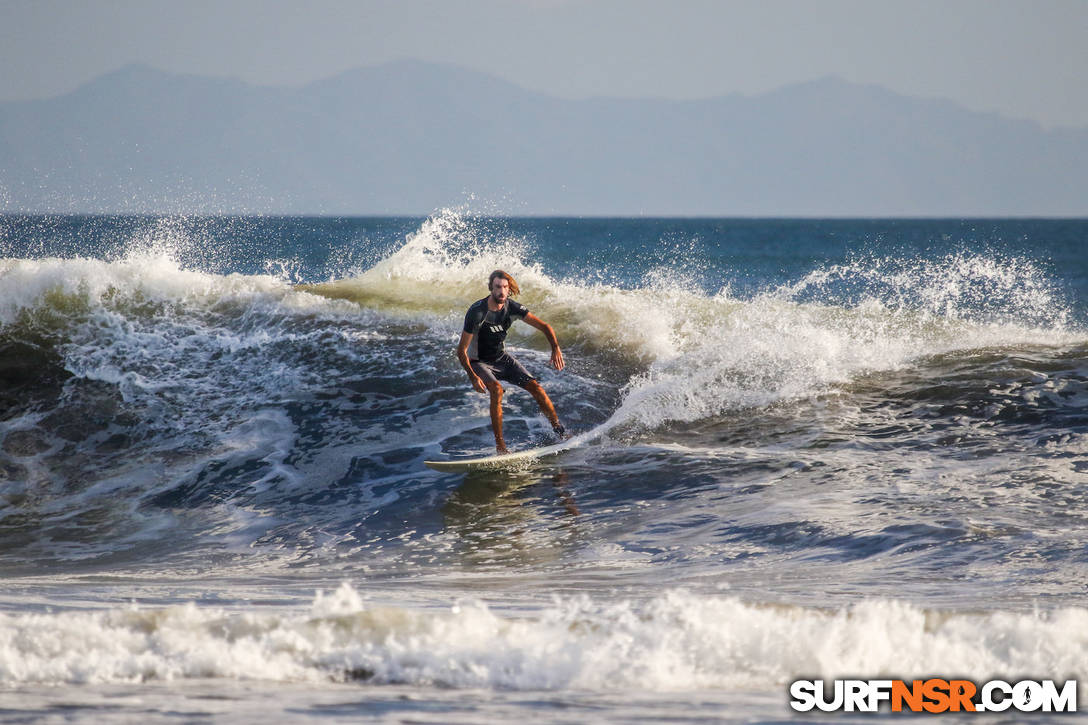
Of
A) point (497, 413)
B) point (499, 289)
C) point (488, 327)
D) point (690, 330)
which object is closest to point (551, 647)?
point (497, 413)

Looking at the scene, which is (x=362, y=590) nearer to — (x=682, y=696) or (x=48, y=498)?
(x=682, y=696)

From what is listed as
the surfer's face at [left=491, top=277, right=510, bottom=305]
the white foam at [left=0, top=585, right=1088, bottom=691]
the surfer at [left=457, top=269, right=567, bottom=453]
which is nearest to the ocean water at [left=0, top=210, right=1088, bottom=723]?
the white foam at [left=0, top=585, right=1088, bottom=691]

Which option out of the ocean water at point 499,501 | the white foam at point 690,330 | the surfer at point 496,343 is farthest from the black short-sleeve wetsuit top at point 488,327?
the white foam at point 690,330

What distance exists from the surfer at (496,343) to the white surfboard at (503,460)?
0.17m

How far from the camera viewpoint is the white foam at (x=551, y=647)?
407 centimetres

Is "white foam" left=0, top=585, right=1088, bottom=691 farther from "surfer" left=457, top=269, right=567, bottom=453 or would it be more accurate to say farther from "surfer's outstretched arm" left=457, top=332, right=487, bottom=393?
"surfer" left=457, top=269, right=567, bottom=453

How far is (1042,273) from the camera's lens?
42500 mm

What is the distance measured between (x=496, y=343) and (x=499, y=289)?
65 cm

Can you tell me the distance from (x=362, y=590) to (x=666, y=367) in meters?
8.01

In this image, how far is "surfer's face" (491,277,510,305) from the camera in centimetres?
1012

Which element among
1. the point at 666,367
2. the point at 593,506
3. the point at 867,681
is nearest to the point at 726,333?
the point at 666,367

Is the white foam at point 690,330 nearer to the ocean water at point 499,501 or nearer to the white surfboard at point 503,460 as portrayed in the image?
the ocean water at point 499,501

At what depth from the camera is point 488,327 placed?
10359 millimetres

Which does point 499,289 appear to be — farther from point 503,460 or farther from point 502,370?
point 503,460
